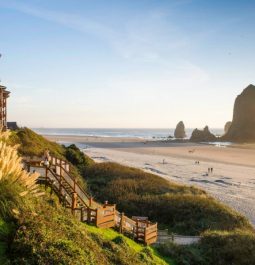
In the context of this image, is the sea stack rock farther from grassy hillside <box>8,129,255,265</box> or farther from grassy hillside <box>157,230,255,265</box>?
grassy hillside <box>157,230,255,265</box>

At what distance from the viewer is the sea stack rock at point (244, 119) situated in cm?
16812

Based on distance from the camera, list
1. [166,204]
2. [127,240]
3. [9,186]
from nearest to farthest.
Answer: [9,186]
[127,240]
[166,204]

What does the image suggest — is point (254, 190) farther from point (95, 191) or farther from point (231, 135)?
point (231, 135)

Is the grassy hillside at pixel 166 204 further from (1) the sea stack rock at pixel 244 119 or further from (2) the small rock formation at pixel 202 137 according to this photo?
(1) the sea stack rock at pixel 244 119

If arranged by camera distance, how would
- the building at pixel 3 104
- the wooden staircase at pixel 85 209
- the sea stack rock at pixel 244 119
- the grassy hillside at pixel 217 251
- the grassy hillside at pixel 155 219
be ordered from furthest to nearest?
1. the sea stack rock at pixel 244 119
2. the building at pixel 3 104
3. the grassy hillside at pixel 217 251
4. the wooden staircase at pixel 85 209
5. the grassy hillside at pixel 155 219

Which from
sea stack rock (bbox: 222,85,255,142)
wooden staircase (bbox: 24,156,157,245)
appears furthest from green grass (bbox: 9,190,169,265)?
sea stack rock (bbox: 222,85,255,142)

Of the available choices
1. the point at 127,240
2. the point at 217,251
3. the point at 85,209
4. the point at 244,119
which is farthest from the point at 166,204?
the point at 244,119

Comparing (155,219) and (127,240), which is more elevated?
(127,240)

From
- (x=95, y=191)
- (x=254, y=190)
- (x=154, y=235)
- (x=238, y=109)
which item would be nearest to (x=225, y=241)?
(x=154, y=235)

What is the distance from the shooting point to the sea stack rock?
16812 cm

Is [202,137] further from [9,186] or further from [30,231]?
[9,186]

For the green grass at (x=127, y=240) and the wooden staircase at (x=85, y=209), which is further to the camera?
the wooden staircase at (x=85, y=209)

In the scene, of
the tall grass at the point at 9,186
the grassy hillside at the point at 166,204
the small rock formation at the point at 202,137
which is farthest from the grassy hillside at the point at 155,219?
the small rock formation at the point at 202,137

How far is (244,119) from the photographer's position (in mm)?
177875
